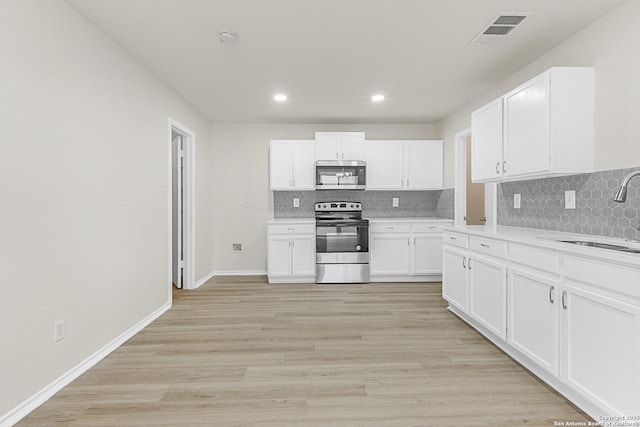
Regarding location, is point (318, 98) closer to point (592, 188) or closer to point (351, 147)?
point (351, 147)

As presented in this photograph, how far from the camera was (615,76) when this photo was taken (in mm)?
2342

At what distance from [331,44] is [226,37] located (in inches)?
32.6

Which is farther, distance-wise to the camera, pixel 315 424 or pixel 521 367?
pixel 521 367

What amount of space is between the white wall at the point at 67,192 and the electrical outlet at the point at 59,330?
4 cm

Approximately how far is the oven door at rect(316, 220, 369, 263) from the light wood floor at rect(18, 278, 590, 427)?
4.35ft

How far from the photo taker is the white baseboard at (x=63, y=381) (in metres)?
1.83

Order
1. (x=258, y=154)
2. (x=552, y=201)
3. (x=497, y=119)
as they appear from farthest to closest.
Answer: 1. (x=258, y=154)
2. (x=497, y=119)
3. (x=552, y=201)

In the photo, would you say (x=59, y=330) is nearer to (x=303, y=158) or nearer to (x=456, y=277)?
(x=456, y=277)

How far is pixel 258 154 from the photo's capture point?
5582mm

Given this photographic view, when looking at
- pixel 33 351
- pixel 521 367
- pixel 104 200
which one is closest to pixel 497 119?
pixel 521 367

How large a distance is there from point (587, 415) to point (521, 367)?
0.55 meters

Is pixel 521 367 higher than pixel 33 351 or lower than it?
lower

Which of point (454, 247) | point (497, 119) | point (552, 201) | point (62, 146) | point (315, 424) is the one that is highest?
point (497, 119)

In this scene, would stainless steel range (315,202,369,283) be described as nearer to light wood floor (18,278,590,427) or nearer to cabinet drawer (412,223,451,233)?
cabinet drawer (412,223,451,233)
